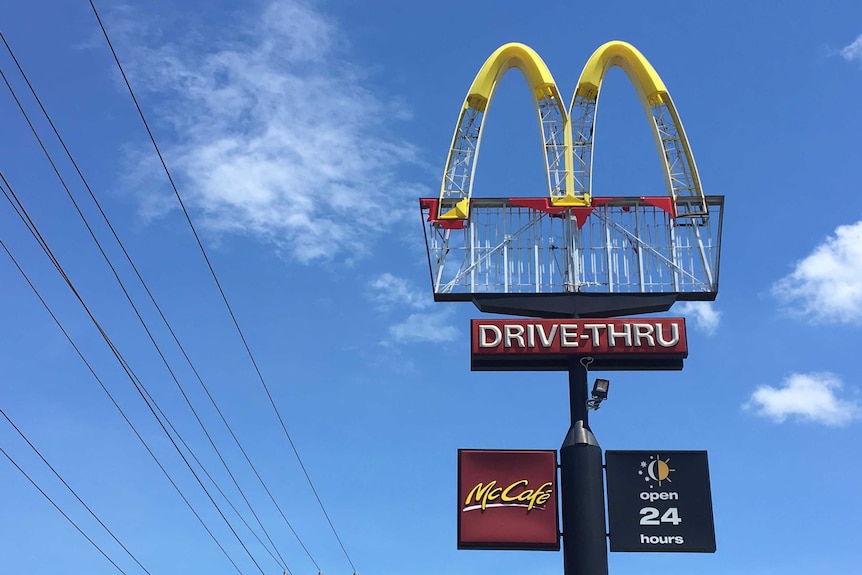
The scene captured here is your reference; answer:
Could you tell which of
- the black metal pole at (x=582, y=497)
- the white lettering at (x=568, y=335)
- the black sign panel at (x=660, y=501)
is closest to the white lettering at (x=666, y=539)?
the black sign panel at (x=660, y=501)

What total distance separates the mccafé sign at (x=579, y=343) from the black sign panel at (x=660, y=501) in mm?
1998

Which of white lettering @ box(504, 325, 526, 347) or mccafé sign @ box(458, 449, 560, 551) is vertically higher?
white lettering @ box(504, 325, 526, 347)

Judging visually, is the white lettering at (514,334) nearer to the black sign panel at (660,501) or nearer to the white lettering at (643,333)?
the white lettering at (643,333)

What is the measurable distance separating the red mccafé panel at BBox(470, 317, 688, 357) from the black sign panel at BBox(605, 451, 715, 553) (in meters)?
2.17

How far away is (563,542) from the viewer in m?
20.8

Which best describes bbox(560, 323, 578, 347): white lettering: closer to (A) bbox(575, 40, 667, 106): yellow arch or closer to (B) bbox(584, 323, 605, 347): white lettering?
(B) bbox(584, 323, 605, 347): white lettering

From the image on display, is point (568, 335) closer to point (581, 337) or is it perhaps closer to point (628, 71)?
point (581, 337)

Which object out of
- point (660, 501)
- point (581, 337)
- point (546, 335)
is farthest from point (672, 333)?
point (660, 501)

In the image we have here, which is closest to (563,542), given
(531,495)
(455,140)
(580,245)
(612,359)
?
(531,495)

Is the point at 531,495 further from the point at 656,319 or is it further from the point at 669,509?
the point at 656,319

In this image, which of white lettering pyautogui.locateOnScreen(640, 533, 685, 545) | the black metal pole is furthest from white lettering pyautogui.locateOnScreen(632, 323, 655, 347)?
white lettering pyautogui.locateOnScreen(640, 533, 685, 545)

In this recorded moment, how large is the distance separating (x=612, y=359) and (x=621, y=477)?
248cm

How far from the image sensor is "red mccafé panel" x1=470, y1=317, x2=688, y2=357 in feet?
71.8

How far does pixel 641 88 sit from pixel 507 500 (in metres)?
9.91
